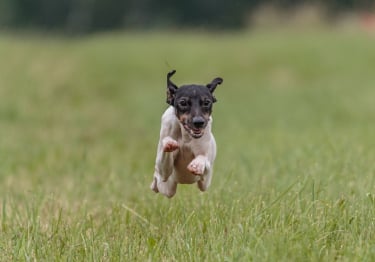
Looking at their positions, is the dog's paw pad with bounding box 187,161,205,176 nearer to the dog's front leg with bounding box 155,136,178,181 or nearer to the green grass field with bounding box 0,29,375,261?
the dog's front leg with bounding box 155,136,178,181

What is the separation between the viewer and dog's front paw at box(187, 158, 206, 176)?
396cm

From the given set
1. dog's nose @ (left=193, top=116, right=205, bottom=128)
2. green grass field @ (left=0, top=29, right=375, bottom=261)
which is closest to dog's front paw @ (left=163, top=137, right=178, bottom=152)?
dog's nose @ (left=193, top=116, right=205, bottom=128)

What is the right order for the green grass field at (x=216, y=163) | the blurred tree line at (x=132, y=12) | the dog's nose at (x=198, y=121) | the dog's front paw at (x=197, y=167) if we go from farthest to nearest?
the blurred tree line at (x=132, y=12) < the green grass field at (x=216, y=163) < the dog's front paw at (x=197, y=167) < the dog's nose at (x=198, y=121)

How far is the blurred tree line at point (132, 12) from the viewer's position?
1863 inches

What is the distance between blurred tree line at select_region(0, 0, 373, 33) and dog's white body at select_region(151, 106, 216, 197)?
42.9 m

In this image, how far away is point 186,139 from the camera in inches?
162

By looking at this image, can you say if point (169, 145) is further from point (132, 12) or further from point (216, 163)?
point (132, 12)

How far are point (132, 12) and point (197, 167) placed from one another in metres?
44.8

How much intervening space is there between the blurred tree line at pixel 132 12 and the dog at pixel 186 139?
4295 cm

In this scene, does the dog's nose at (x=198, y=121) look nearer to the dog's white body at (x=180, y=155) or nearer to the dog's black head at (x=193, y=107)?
the dog's black head at (x=193, y=107)

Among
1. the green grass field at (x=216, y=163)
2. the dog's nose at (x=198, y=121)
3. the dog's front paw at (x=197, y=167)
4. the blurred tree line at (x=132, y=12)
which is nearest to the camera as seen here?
the dog's nose at (x=198, y=121)

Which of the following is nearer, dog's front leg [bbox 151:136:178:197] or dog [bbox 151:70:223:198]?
dog [bbox 151:70:223:198]

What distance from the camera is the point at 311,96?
16.5m

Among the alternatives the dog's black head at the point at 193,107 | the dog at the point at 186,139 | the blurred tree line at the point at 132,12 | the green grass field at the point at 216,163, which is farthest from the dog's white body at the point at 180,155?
the blurred tree line at the point at 132,12
